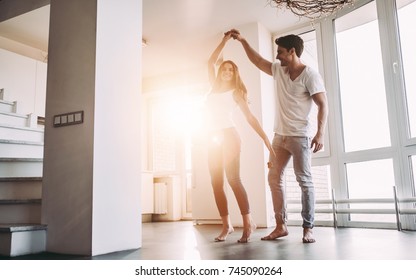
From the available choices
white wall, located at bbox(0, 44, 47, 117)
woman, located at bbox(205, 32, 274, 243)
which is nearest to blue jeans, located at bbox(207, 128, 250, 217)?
woman, located at bbox(205, 32, 274, 243)

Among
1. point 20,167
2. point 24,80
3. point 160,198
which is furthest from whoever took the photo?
point 160,198

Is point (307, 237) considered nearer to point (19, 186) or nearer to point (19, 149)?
point (19, 186)

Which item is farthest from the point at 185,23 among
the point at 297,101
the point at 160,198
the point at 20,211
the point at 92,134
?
the point at 20,211

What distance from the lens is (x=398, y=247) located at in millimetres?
2152

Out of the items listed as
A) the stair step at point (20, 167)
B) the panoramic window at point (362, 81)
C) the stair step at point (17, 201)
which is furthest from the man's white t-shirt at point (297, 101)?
the stair step at point (20, 167)

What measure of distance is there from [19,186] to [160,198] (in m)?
3.05

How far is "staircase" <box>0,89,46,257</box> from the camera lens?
2148 millimetres

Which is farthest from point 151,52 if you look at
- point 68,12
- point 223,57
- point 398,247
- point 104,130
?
point 398,247

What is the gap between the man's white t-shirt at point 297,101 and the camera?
8.24ft

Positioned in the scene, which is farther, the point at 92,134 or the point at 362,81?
the point at 362,81

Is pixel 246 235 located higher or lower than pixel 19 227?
lower

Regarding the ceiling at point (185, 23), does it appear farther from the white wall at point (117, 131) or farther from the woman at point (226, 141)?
the white wall at point (117, 131)

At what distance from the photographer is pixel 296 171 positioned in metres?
2.49

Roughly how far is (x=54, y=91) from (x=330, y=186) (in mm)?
2845
